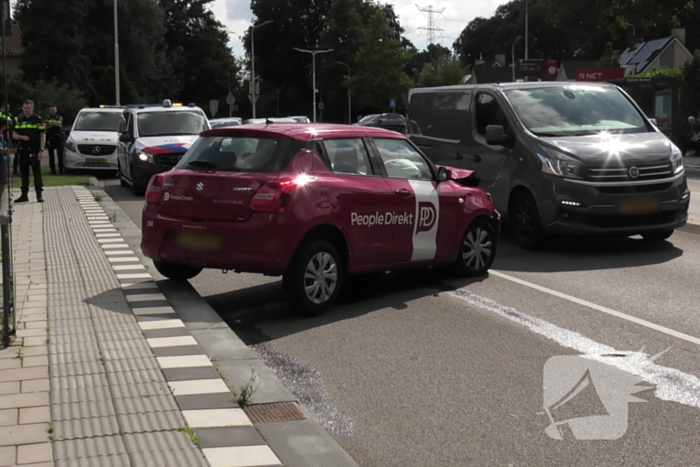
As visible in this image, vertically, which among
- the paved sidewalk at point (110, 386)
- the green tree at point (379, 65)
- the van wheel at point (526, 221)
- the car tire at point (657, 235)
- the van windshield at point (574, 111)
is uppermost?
the green tree at point (379, 65)

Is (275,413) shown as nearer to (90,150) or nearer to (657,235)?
(657,235)

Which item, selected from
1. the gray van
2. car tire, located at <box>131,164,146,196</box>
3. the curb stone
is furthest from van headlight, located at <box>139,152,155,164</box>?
the curb stone

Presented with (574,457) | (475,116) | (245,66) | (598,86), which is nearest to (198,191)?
(574,457)

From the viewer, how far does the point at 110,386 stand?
18.4 ft

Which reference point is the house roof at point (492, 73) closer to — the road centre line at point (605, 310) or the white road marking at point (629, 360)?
the road centre line at point (605, 310)

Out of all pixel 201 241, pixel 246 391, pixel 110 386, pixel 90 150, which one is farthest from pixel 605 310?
pixel 90 150

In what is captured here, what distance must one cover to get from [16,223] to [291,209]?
7.87 metres

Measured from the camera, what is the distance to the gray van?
11367 mm

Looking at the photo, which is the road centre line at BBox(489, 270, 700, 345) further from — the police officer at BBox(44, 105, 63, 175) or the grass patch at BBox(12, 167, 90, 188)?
the police officer at BBox(44, 105, 63, 175)

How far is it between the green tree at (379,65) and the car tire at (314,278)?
261 ft

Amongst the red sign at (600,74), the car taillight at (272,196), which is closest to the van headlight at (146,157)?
the car taillight at (272,196)

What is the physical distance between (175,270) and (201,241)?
3.60 feet

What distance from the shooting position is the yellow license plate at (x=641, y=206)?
37.2ft

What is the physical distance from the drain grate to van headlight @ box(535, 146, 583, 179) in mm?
6732
